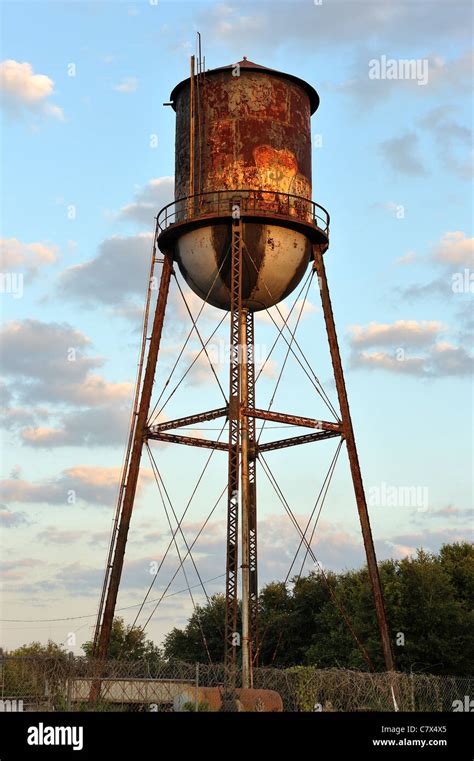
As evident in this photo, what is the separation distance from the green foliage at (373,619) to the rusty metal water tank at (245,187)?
10531mm

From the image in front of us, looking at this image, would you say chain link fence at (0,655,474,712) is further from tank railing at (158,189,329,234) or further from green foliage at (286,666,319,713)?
tank railing at (158,189,329,234)

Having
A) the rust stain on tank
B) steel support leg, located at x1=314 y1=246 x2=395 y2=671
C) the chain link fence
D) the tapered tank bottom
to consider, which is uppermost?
the rust stain on tank

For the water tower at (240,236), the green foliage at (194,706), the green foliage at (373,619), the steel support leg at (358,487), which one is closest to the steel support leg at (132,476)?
the water tower at (240,236)

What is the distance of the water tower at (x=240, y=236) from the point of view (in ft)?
88.3

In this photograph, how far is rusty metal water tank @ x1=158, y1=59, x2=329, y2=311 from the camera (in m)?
27.5

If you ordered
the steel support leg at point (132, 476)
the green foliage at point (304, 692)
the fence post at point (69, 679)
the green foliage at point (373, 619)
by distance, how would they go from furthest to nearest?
the green foliage at point (373, 619)
the steel support leg at point (132, 476)
the green foliage at point (304, 692)
the fence post at point (69, 679)

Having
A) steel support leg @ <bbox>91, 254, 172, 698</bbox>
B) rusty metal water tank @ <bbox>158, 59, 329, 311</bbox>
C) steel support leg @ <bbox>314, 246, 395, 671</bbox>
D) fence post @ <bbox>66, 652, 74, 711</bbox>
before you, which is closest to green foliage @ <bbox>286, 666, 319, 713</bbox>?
steel support leg @ <bbox>314, 246, 395, 671</bbox>

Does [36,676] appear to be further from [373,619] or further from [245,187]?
[373,619]

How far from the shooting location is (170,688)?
79.3 ft

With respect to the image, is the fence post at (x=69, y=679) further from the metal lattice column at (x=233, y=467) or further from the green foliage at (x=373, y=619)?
the green foliage at (x=373, y=619)

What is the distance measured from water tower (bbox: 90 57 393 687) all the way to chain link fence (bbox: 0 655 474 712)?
163cm

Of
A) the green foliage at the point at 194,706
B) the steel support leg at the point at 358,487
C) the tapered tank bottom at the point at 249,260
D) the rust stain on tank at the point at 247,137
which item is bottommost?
the green foliage at the point at 194,706

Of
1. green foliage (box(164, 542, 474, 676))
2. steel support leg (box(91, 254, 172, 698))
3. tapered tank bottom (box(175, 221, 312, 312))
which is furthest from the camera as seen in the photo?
green foliage (box(164, 542, 474, 676))
